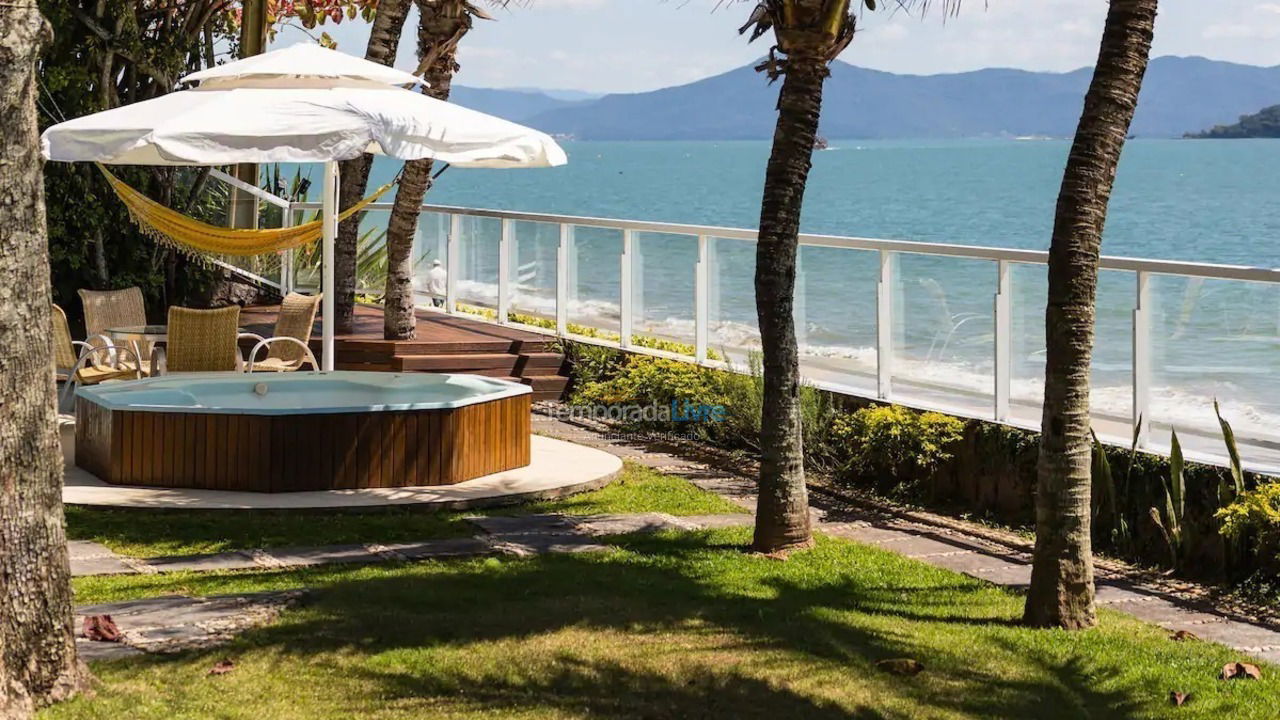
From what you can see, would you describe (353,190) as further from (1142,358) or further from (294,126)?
(1142,358)

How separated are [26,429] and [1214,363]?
247 inches

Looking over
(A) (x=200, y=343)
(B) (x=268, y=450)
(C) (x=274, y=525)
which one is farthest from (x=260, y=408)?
(A) (x=200, y=343)

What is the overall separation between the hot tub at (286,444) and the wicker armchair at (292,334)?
248 centimetres

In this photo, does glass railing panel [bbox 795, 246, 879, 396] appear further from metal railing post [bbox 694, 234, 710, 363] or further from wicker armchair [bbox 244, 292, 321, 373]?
wicker armchair [bbox 244, 292, 321, 373]

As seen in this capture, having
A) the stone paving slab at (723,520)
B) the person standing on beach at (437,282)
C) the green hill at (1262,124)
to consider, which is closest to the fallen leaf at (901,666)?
the stone paving slab at (723,520)

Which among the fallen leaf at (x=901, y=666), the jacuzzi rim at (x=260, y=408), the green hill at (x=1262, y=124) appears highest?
the green hill at (x=1262, y=124)

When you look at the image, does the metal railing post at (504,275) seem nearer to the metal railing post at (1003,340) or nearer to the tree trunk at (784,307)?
the metal railing post at (1003,340)

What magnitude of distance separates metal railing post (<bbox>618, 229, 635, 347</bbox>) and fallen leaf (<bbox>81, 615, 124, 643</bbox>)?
339 inches

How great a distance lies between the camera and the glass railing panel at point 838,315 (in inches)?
447

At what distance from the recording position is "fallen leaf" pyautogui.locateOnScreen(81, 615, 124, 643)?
6.04 metres

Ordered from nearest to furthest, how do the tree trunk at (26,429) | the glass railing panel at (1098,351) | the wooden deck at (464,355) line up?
the tree trunk at (26,429) < the glass railing panel at (1098,351) < the wooden deck at (464,355)

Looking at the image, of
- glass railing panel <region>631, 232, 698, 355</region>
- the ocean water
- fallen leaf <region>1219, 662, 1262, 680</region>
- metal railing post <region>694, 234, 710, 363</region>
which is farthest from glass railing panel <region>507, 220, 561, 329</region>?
fallen leaf <region>1219, 662, 1262, 680</region>

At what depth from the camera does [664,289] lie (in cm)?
1408

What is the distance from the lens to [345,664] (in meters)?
5.94
